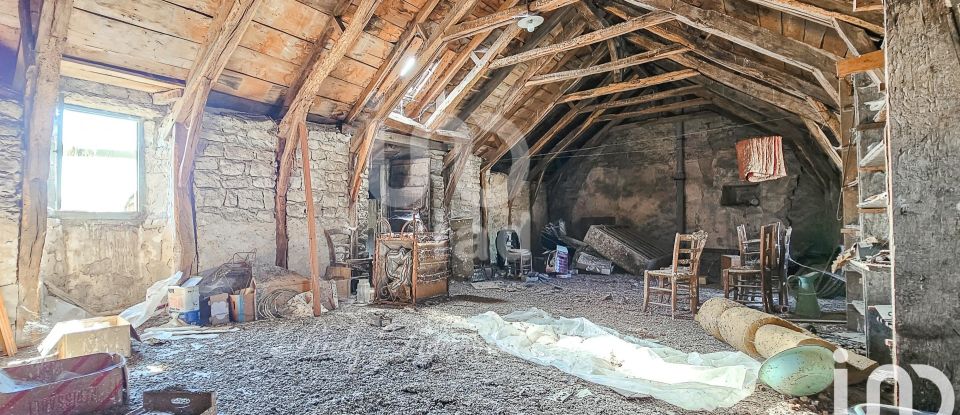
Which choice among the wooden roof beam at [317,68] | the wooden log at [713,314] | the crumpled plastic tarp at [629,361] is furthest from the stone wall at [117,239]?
the wooden log at [713,314]

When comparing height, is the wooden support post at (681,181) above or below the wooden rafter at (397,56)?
below

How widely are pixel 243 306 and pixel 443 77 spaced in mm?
3654

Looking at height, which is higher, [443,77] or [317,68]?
[443,77]

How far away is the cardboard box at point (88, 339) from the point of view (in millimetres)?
2812

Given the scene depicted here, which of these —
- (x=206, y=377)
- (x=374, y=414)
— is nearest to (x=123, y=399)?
(x=206, y=377)

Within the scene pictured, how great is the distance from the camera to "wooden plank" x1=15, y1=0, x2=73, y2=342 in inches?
132

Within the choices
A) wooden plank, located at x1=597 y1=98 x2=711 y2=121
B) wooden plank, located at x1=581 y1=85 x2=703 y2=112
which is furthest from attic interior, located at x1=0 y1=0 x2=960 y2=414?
wooden plank, located at x1=597 y1=98 x2=711 y2=121

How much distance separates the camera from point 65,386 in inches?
65.6

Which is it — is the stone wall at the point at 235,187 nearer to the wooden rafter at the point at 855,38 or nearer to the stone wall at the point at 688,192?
the wooden rafter at the point at 855,38

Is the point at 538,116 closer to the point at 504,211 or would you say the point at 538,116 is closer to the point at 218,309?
the point at 504,211

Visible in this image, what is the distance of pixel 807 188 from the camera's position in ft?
26.1

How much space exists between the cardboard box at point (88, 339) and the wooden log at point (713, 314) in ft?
14.0

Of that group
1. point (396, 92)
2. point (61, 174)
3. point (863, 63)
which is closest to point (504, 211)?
point (396, 92)

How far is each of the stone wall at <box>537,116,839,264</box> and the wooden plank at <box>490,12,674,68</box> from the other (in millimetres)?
4752
